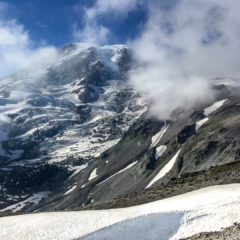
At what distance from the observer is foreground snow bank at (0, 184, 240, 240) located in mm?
30359

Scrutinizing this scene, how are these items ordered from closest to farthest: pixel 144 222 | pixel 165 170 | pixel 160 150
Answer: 1. pixel 144 222
2. pixel 165 170
3. pixel 160 150

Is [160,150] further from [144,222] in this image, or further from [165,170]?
[144,222]

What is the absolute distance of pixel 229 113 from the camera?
6919 inches

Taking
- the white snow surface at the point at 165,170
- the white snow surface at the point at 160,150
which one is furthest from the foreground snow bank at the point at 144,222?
the white snow surface at the point at 160,150

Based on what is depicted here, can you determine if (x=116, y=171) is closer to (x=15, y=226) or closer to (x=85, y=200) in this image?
(x=85, y=200)

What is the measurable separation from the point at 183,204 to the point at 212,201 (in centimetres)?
273

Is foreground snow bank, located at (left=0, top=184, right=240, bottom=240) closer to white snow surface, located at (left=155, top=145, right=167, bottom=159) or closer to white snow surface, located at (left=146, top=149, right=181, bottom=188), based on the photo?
white snow surface, located at (left=146, top=149, right=181, bottom=188)

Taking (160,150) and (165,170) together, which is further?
(160,150)

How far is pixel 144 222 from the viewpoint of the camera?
105ft

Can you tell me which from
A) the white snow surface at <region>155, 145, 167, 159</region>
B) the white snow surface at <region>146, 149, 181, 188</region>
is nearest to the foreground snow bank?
the white snow surface at <region>146, 149, 181, 188</region>

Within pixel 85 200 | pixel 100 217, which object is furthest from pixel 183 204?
pixel 85 200

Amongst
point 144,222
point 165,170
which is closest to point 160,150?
point 165,170

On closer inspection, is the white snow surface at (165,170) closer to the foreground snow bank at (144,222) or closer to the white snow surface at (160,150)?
the white snow surface at (160,150)

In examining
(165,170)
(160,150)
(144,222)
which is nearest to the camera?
(144,222)
